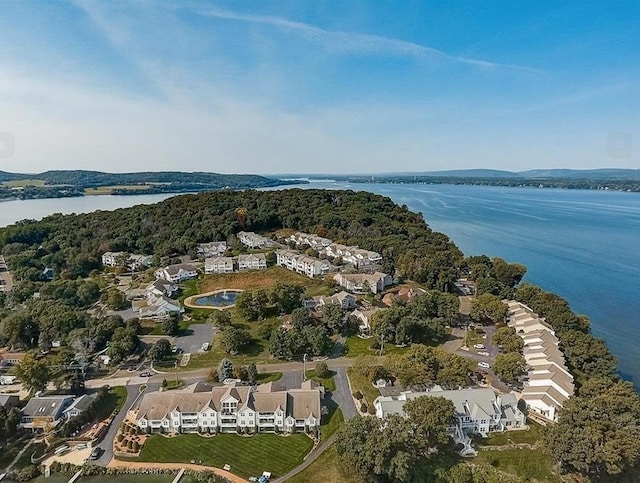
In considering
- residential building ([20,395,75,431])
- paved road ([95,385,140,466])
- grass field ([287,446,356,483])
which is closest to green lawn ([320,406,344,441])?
grass field ([287,446,356,483])

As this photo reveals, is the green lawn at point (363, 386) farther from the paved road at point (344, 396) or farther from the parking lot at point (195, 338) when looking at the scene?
the parking lot at point (195, 338)

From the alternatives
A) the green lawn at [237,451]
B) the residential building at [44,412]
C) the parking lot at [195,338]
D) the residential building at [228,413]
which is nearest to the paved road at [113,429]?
the residential building at [228,413]

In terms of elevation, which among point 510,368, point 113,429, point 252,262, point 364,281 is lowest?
point 113,429

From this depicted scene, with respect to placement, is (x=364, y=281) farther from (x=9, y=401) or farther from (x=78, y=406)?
(x=9, y=401)

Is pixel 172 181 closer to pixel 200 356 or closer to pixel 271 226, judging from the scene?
pixel 271 226

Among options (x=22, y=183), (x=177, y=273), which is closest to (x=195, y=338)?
(x=177, y=273)

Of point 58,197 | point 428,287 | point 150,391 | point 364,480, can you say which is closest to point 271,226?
point 428,287
